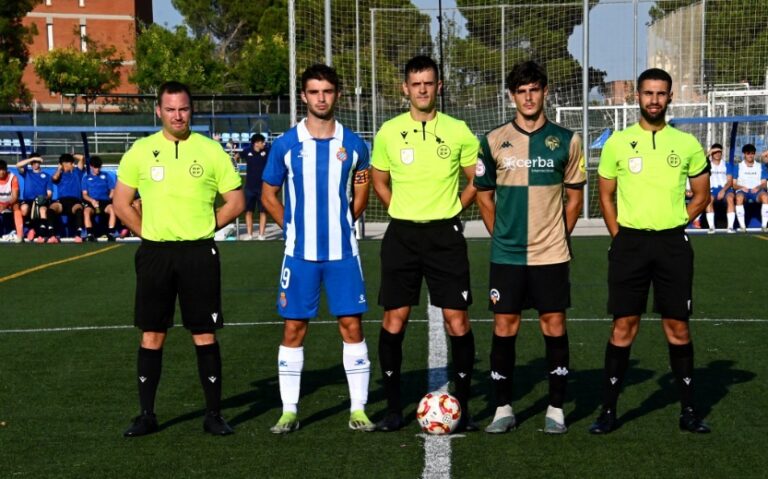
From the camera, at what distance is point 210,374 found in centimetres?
673

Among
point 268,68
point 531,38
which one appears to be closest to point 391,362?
point 531,38

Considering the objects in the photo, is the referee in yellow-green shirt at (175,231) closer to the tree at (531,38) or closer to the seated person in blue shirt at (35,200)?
the seated person in blue shirt at (35,200)

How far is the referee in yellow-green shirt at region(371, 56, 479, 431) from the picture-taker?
21.7 feet

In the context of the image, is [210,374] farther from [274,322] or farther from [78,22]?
[78,22]

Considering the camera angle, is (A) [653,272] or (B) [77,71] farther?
(B) [77,71]

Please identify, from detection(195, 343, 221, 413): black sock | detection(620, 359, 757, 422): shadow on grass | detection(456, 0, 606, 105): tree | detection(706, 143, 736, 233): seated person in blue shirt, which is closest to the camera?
detection(195, 343, 221, 413): black sock

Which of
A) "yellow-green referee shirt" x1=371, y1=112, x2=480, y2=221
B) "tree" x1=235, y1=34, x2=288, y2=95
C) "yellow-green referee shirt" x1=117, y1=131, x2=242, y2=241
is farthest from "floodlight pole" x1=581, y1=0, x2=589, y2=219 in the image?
"tree" x1=235, y1=34, x2=288, y2=95

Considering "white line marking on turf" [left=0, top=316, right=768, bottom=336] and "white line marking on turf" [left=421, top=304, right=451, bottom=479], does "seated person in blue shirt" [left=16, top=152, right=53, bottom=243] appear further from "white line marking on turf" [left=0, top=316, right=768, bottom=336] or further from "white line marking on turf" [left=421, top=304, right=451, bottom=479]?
"white line marking on turf" [left=421, top=304, right=451, bottom=479]

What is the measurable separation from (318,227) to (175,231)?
2.67ft

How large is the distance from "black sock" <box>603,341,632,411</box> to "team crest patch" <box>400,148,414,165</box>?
161cm

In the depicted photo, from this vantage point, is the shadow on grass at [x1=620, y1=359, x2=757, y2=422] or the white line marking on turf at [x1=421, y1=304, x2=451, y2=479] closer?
the white line marking on turf at [x1=421, y1=304, x2=451, y2=479]

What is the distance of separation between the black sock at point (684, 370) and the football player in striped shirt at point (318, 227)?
1.82 m

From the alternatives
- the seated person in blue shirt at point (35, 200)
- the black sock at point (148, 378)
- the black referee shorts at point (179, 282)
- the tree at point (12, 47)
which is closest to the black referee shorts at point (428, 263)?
the black referee shorts at point (179, 282)

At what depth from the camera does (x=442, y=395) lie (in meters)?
6.64
